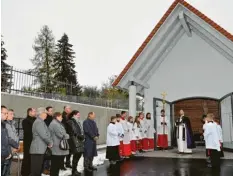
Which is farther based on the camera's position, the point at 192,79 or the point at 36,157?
the point at 192,79

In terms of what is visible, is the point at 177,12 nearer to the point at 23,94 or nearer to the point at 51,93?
the point at 51,93

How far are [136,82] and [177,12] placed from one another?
12.9ft

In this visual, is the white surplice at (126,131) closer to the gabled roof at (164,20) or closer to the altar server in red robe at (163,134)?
the gabled roof at (164,20)

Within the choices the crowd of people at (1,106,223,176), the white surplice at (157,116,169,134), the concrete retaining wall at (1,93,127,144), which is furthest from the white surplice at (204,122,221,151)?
the concrete retaining wall at (1,93,127,144)

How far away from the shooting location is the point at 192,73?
49.0ft

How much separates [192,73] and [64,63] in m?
33.7

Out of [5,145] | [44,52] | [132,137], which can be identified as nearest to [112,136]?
[132,137]

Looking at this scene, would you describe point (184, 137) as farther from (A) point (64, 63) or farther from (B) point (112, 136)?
(A) point (64, 63)

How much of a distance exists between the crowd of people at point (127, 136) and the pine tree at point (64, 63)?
30.5 metres

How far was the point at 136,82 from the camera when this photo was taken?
46.6ft

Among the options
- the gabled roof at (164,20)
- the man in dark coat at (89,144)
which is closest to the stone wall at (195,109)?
the gabled roof at (164,20)

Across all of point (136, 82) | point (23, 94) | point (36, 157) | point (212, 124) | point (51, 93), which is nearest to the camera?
point (36, 157)

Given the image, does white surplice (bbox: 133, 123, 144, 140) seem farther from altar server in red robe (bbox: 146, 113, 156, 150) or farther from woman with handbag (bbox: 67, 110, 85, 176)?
woman with handbag (bbox: 67, 110, 85, 176)

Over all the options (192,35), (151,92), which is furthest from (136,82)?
(192,35)
